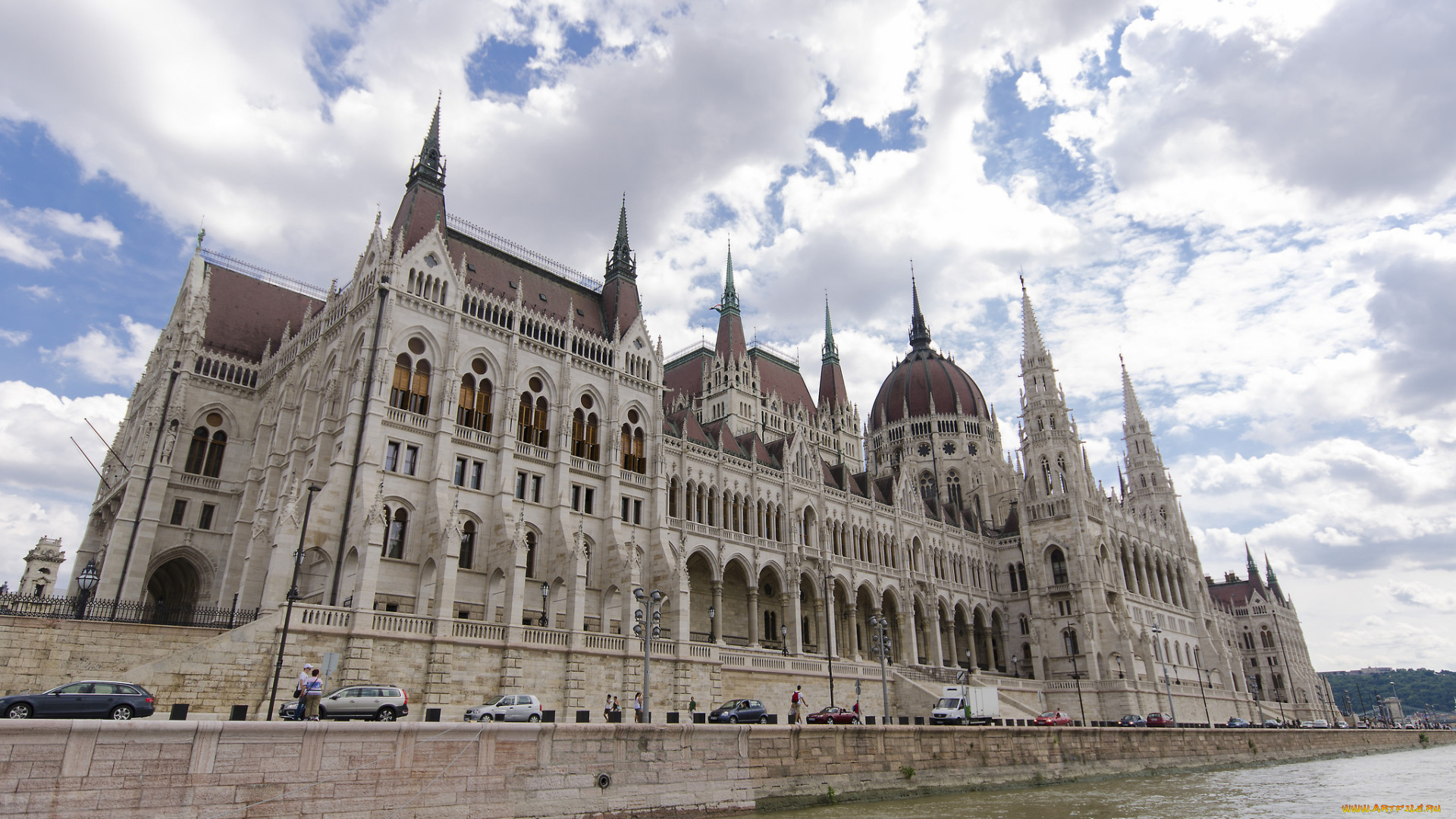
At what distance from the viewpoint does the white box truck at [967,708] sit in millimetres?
37125

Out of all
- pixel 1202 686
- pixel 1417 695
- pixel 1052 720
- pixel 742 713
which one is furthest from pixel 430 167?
pixel 1417 695

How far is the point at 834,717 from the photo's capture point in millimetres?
33000

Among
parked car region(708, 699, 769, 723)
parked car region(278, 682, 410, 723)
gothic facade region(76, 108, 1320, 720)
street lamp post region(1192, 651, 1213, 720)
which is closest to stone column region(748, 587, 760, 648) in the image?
gothic facade region(76, 108, 1320, 720)

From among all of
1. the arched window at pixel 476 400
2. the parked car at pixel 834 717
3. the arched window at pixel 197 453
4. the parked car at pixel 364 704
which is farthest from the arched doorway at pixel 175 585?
the parked car at pixel 834 717

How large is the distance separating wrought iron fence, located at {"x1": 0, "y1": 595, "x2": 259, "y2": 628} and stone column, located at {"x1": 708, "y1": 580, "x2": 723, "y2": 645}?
22.0 metres

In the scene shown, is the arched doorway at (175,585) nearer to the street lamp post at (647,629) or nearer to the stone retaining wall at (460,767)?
the street lamp post at (647,629)

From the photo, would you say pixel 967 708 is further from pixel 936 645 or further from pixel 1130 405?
pixel 1130 405

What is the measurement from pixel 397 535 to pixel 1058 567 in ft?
181

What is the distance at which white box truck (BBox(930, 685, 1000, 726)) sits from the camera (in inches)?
1462

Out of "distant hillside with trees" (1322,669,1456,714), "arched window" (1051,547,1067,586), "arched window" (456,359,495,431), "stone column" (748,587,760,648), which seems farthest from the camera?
"distant hillside with trees" (1322,669,1456,714)

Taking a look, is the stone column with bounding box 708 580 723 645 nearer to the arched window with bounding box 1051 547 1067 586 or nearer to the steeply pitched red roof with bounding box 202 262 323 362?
the steeply pitched red roof with bounding box 202 262 323 362

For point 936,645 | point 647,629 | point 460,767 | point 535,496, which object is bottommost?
point 460,767

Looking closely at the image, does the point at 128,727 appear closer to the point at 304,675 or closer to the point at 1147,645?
the point at 304,675

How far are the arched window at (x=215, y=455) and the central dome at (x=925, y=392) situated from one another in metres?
63.8
